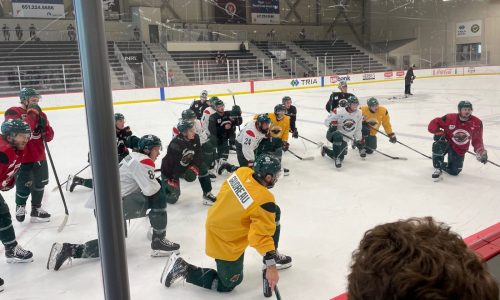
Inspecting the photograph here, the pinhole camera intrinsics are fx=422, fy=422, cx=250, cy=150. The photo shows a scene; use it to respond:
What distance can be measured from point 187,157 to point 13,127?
1072mm

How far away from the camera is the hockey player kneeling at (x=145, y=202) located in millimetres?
1960

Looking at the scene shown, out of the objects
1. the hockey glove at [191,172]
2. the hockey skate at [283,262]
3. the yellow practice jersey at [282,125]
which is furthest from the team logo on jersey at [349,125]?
the hockey skate at [283,262]

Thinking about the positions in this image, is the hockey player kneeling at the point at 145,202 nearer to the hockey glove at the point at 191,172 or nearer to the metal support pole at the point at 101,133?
the hockey glove at the point at 191,172

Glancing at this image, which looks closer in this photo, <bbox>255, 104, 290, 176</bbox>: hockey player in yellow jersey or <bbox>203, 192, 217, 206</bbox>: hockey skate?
<bbox>203, 192, 217, 206</bbox>: hockey skate

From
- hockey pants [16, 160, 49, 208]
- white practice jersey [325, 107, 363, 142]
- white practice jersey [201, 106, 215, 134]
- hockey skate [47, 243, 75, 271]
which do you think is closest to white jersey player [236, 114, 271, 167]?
white practice jersey [201, 106, 215, 134]

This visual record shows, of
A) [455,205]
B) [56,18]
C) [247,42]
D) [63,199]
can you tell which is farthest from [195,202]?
[56,18]

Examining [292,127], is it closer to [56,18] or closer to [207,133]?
[207,133]

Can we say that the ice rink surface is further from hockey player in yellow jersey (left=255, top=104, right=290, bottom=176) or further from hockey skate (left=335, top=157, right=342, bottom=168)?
hockey player in yellow jersey (left=255, top=104, right=290, bottom=176)

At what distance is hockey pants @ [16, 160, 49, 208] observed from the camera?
8.41 ft

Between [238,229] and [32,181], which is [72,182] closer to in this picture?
[32,181]

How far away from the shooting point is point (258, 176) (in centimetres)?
169

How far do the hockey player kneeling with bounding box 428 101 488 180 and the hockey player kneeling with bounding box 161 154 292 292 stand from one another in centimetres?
220

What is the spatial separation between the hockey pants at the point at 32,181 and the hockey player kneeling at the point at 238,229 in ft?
4.15

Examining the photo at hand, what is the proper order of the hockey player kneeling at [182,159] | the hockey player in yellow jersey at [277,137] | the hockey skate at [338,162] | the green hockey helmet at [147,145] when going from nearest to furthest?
the green hockey helmet at [147,145]
the hockey player kneeling at [182,159]
the hockey player in yellow jersey at [277,137]
the hockey skate at [338,162]
